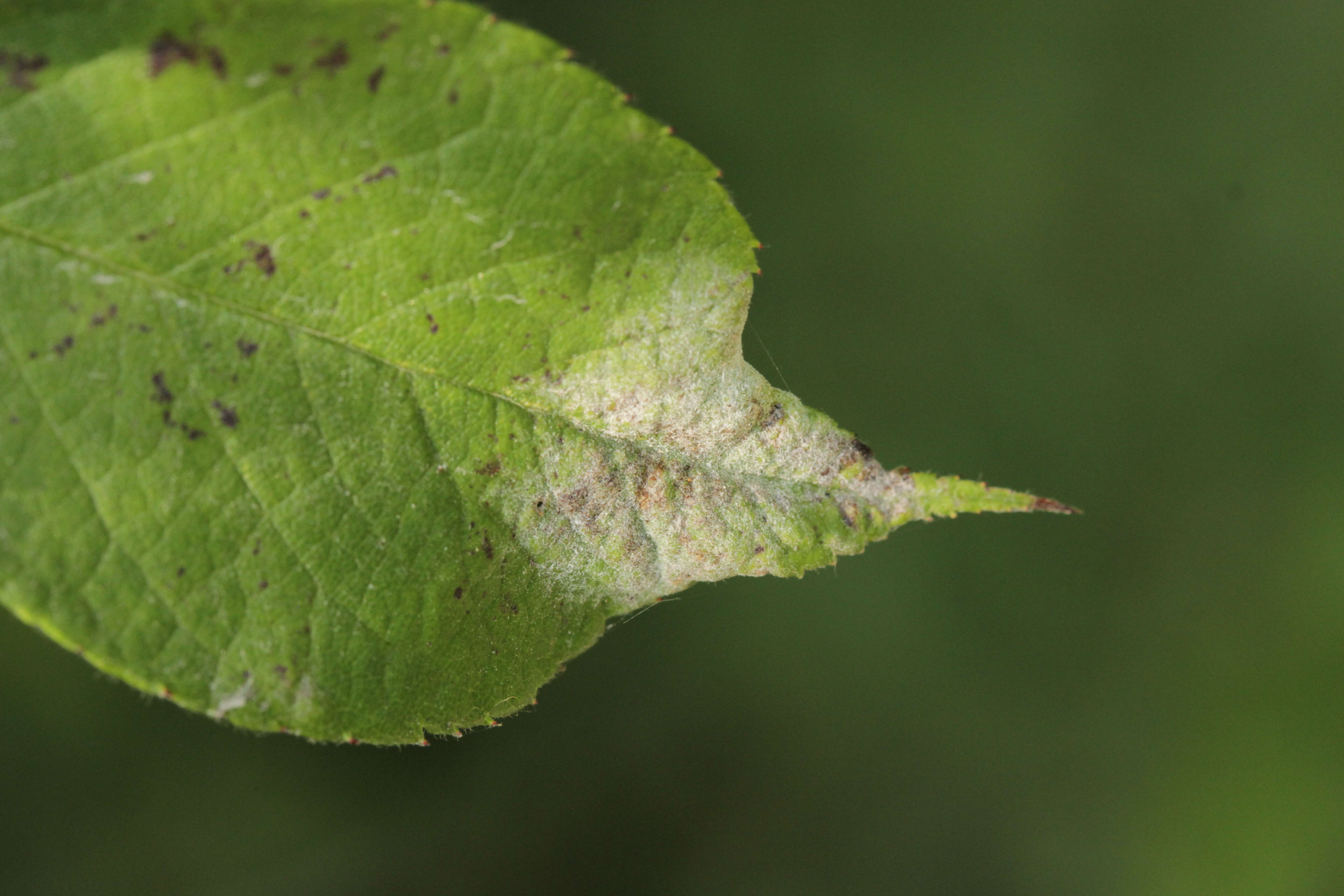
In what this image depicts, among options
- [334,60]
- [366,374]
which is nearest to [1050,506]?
[366,374]

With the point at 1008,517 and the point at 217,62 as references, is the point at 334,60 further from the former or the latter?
the point at 1008,517

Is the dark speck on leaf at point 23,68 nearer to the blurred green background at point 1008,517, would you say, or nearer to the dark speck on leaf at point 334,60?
the dark speck on leaf at point 334,60

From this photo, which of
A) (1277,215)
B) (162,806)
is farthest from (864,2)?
(162,806)

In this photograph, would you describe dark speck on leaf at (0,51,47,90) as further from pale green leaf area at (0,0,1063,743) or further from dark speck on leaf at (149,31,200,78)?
dark speck on leaf at (149,31,200,78)

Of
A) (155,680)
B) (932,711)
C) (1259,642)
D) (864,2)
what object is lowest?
(932,711)

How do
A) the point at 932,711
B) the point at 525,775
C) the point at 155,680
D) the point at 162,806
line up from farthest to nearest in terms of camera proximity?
the point at 932,711 < the point at 525,775 < the point at 162,806 < the point at 155,680

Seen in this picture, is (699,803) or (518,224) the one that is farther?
(699,803)

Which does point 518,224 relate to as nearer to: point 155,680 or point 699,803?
point 155,680
